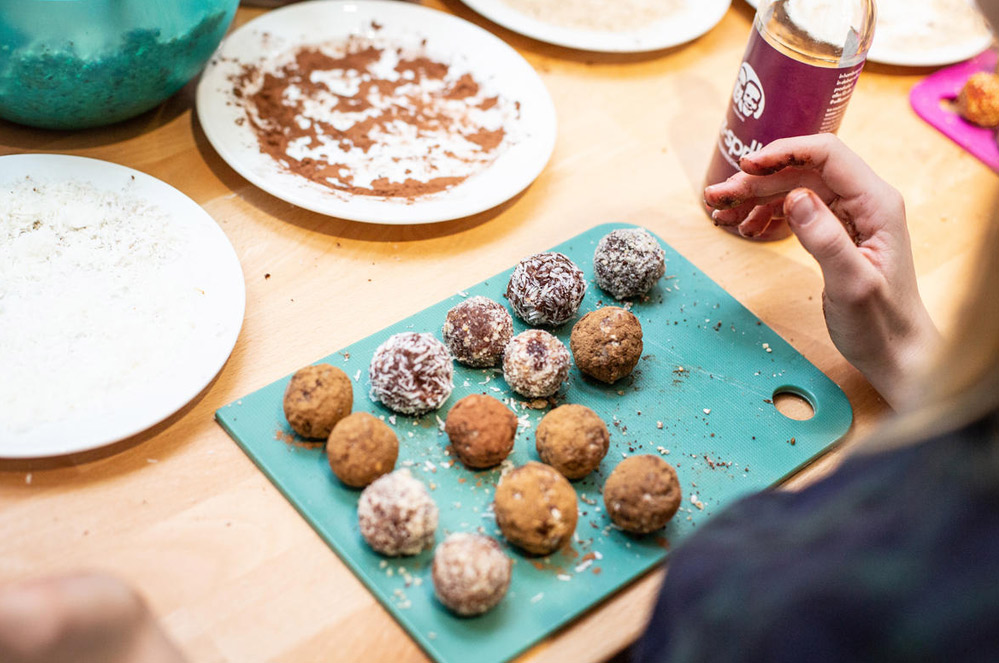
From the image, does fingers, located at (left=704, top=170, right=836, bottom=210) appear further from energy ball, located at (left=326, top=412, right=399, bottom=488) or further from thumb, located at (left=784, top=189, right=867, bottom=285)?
energy ball, located at (left=326, top=412, right=399, bottom=488)

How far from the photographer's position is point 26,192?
1.23m

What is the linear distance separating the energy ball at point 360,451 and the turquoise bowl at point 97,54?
0.66 metres

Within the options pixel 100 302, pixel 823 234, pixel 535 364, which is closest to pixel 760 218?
pixel 823 234

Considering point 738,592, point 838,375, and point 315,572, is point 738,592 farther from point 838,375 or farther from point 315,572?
point 838,375

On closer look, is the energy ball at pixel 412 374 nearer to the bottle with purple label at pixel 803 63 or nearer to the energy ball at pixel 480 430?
the energy ball at pixel 480 430

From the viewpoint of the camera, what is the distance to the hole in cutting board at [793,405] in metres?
1.22

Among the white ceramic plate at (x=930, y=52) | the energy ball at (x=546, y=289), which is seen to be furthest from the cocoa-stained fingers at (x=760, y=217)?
the white ceramic plate at (x=930, y=52)

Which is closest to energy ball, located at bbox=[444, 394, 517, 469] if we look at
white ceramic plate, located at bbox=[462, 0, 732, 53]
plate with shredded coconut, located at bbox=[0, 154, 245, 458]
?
plate with shredded coconut, located at bbox=[0, 154, 245, 458]

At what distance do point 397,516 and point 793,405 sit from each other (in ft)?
2.06

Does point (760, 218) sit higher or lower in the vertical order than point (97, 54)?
lower

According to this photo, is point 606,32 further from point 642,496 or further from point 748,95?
point 642,496

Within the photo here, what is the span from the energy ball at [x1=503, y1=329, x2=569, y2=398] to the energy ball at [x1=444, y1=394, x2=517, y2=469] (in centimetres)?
7

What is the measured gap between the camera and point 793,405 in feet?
4.05

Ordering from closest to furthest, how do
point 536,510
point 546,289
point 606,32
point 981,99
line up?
1. point 536,510
2. point 546,289
3. point 981,99
4. point 606,32
